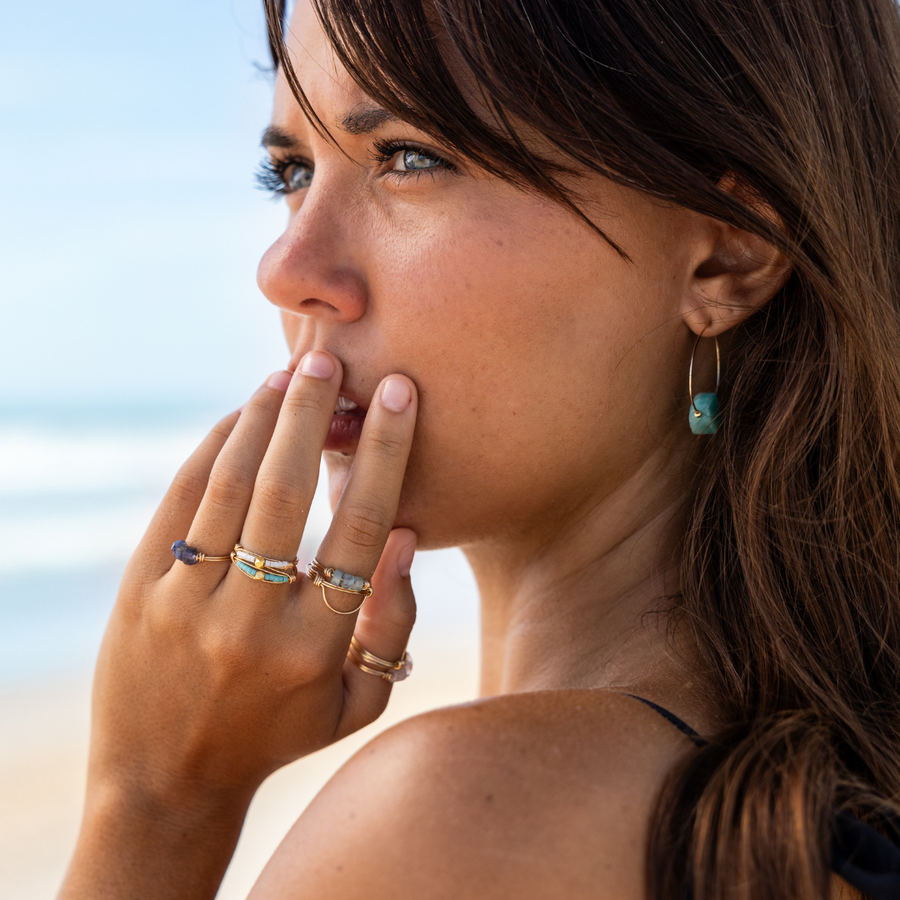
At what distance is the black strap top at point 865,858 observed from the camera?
2.96ft

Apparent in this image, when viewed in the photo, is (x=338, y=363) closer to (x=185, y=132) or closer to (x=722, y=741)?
(x=722, y=741)

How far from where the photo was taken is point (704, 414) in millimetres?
1435

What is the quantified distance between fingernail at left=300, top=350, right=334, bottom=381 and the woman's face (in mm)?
22

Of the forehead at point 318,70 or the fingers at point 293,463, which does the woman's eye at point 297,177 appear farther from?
the fingers at point 293,463

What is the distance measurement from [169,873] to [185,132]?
12903 millimetres

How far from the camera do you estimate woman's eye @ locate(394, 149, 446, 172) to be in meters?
1.35

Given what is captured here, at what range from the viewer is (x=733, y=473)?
1.36 m

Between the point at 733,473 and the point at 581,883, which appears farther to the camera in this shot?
the point at 733,473

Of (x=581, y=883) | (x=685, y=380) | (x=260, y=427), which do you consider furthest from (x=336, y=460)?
(x=581, y=883)

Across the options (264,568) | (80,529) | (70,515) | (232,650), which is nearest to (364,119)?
A: (264,568)

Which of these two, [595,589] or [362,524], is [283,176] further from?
[595,589]

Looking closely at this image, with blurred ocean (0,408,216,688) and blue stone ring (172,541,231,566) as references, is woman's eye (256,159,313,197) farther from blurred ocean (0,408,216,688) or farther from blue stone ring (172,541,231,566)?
blurred ocean (0,408,216,688)

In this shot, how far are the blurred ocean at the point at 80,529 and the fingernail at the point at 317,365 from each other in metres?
3.50

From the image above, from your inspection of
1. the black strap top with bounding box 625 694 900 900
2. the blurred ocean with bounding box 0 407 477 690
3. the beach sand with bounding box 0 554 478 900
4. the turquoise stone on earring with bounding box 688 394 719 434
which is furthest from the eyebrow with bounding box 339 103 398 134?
the blurred ocean with bounding box 0 407 477 690
